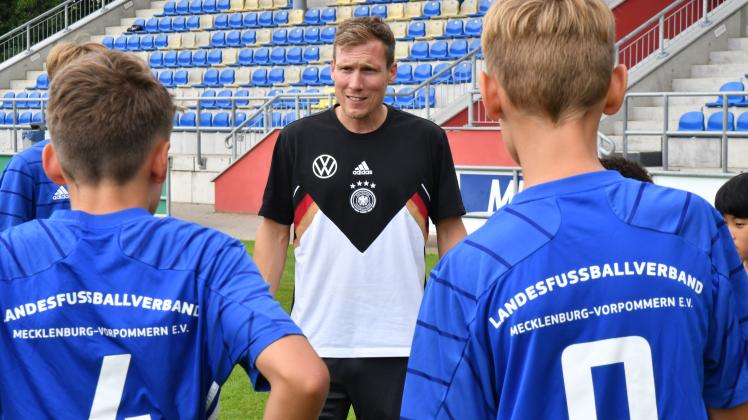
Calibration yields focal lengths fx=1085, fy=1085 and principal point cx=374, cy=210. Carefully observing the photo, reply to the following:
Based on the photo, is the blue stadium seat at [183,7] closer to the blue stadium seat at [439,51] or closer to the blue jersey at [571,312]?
the blue stadium seat at [439,51]

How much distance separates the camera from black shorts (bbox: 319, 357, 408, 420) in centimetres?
376

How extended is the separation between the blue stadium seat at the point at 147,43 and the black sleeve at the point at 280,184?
75.0 ft

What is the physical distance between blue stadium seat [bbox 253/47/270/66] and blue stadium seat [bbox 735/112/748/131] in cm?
1246

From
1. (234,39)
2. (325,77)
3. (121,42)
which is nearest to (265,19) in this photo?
(234,39)

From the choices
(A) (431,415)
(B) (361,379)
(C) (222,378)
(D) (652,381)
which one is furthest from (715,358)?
(B) (361,379)

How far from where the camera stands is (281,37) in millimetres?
24172

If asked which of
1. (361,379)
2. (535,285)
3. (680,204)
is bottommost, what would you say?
(361,379)

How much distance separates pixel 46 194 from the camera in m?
4.18

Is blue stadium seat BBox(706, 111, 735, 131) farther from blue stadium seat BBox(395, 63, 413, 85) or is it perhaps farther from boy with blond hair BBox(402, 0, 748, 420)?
boy with blond hair BBox(402, 0, 748, 420)

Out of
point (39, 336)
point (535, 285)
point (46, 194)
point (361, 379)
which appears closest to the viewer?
point (535, 285)

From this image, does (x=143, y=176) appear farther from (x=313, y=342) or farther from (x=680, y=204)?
(x=313, y=342)

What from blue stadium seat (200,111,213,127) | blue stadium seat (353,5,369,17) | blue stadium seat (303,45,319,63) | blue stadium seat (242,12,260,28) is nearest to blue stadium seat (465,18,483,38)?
blue stadium seat (353,5,369,17)

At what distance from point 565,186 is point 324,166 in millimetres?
2105

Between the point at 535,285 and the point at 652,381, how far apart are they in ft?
0.86
